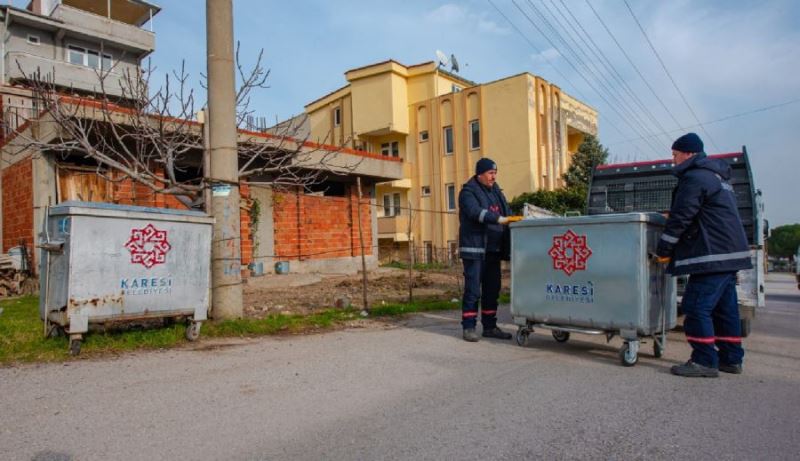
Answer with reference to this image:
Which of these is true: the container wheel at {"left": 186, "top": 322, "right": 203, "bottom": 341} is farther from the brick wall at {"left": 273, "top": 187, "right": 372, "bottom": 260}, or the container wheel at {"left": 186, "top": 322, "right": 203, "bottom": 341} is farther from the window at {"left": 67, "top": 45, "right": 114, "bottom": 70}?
the window at {"left": 67, "top": 45, "right": 114, "bottom": 70}

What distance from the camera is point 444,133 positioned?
3092cm

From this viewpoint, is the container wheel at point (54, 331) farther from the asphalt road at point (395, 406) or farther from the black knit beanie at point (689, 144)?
the black knit beanie at point (689, 144)

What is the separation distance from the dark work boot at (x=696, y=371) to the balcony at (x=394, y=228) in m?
26.7

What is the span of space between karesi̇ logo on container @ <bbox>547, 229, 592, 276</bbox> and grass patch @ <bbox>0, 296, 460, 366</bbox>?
322 cm

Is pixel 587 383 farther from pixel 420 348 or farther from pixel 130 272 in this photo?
pixel 130 272

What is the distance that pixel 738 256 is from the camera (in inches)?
174

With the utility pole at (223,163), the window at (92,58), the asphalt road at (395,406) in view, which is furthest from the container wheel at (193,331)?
the window at (92,58)

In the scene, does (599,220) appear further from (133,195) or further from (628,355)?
(133,195)

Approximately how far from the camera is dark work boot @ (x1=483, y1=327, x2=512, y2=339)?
6211 mm

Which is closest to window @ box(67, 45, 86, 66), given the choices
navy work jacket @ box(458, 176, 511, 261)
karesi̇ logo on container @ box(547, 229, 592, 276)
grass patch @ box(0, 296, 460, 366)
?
grass patch @ box(0, 296, 460, 366)

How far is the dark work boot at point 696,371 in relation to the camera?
4.34 metres

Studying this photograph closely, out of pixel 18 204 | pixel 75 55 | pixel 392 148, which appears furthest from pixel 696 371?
pixel 75 55

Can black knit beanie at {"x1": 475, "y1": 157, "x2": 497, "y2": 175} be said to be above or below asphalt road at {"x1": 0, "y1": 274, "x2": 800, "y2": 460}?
above

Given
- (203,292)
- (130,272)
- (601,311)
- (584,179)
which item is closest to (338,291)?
(203,292)
